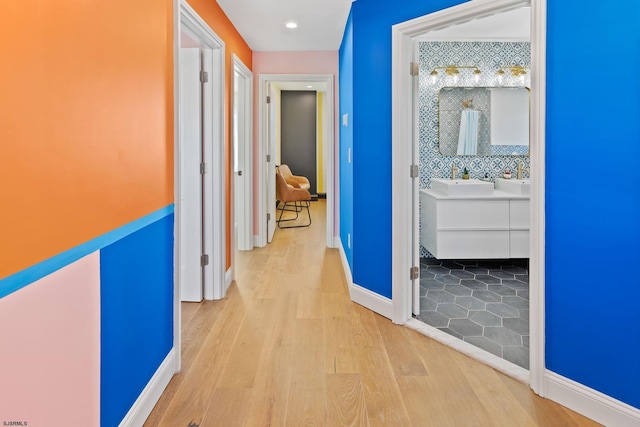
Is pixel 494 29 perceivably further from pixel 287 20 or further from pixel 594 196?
pixel 594 196

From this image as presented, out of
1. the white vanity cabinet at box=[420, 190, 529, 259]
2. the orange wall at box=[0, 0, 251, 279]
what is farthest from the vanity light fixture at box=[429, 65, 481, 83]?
the orange wall at box=[0, 0, 251, 279]

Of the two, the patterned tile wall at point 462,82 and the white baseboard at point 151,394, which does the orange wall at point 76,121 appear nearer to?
the white baseboard at point 151,394

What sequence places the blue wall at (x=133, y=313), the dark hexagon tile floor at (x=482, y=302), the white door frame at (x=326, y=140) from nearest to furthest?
the blue wall at (x=133, y=313) → the dark hexagon tile floor at (x=482, y=302) → the white door frame at (x=326, y=140)

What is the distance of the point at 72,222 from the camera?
1188 millimetres

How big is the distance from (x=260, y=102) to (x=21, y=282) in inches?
166

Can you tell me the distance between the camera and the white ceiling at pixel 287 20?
10.7 feet

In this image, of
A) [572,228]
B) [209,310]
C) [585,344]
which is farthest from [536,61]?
[209,310]

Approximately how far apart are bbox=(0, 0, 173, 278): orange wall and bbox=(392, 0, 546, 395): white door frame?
4.80ft

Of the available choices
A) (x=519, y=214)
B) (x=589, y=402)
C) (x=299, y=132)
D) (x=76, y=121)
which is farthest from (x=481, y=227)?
(x=299, y=132)

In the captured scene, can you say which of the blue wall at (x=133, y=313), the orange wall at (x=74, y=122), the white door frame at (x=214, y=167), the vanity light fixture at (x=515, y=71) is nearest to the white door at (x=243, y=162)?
the white door frame at (x=214, y=167)

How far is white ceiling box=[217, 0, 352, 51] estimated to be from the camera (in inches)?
128

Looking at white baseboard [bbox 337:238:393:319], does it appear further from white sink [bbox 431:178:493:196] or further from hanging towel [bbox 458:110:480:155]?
hanging towel [bbox 458:110:480:155]

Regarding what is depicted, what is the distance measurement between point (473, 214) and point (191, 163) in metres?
2.50

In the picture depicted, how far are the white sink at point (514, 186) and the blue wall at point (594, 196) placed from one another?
1886 millimetres
